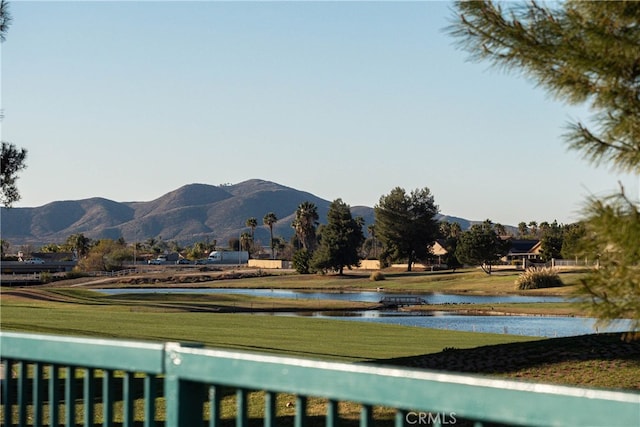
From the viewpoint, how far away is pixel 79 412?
13336 mm

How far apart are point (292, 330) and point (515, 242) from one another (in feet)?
377

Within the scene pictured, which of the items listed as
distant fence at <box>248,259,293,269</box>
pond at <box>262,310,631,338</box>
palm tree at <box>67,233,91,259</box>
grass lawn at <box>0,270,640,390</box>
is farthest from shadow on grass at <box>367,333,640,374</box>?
palm tree at <box>67,233,91,259</box>

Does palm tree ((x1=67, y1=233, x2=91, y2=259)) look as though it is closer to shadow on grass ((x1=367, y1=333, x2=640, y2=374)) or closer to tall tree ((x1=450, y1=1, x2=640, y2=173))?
shadow on grass ((x1=367, y1=333, x2=640, y2=374))

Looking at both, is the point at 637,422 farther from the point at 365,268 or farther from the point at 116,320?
the point at 365,268

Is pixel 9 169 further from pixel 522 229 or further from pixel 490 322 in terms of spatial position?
pixel 522 229

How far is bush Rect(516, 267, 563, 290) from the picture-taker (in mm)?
84062

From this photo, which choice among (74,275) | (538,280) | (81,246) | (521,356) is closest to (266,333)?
(521,356)

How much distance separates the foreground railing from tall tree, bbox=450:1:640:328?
3.58 m

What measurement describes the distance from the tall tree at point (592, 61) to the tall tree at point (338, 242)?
112m

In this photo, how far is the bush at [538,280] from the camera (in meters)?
84.1

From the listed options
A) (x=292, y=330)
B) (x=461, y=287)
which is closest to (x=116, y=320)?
(x=292, y=330)

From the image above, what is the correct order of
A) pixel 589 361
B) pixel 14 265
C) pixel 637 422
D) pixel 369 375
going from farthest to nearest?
1. pixel 14 265
2. pixel 589 361
3. pixel 369 375
4. pixel 637 422

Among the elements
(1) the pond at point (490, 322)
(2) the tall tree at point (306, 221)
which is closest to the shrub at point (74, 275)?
(2) the tall tree at point (306, 221)

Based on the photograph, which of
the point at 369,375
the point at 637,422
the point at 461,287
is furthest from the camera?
the point at 461,287
